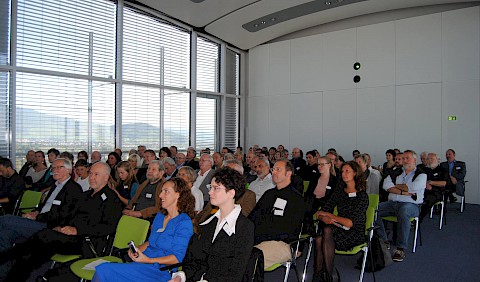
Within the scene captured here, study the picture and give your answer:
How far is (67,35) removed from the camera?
8.27 m

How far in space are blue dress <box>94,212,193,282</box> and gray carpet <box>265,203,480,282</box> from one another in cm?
154

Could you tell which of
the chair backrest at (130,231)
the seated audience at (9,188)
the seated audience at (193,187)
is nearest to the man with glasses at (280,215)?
the seated audience at (193,187)

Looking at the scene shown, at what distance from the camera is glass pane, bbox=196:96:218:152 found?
38.0 ft

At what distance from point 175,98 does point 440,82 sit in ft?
23.4

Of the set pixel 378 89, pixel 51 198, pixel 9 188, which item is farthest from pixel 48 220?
pixel 378 89

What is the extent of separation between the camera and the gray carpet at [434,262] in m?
3.97

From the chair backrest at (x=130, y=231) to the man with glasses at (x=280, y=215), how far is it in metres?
1.00

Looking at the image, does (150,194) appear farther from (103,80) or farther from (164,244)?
(103,80)

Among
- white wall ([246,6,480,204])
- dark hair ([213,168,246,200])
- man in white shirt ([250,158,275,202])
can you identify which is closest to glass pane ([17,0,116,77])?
white wall ([246,6,480,204])

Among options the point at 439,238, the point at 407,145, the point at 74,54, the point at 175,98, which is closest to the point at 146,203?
the point at 439,238

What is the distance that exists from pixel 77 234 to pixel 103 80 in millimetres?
6175

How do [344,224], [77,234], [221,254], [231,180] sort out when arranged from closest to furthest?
[221,254] → [231,180] → [77,234] → [344,224]

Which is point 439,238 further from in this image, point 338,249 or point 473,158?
point 473,158

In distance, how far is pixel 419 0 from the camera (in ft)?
30.8
